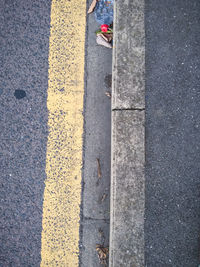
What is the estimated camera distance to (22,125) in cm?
219

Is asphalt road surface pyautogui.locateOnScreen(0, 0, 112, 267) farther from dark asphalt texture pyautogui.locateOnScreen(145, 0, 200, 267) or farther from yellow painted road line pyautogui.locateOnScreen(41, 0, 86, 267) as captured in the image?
dark asphalt texture pyautogui.locateOnScreen(145, 0, 200, 267)

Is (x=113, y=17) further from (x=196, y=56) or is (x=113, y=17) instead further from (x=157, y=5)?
(x=196, y=56)

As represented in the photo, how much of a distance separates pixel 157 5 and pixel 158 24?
229 millimetres

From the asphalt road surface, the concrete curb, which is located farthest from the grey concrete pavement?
the concrete curb

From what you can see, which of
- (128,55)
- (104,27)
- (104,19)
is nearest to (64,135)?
(128,55)

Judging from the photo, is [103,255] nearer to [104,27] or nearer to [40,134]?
[40,134]

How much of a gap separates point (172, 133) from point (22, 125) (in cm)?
168

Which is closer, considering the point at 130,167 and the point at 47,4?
the point at 130,167

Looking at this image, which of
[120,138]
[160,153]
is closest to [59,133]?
[120,138]

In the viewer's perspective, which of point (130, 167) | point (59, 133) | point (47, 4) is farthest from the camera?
point (47, 4)

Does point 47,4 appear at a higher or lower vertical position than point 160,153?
higher

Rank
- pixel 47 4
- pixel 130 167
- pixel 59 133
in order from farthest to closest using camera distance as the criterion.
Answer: pixel 47 4 → pixel 59 133 → pixel 130 167

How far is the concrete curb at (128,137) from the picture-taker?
1947 mm

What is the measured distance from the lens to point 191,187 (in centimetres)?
208
